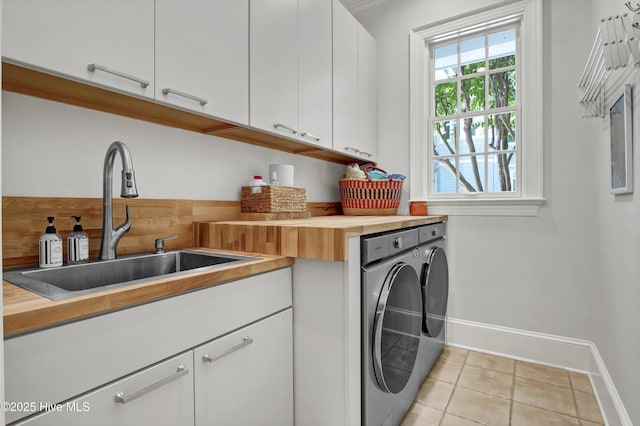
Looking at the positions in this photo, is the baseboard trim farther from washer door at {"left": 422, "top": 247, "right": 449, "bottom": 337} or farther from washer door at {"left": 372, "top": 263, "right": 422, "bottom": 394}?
washer door at {"left": 372, "top": 263, "right": 422, "bottom": 394}

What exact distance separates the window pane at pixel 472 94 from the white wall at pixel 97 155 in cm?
171

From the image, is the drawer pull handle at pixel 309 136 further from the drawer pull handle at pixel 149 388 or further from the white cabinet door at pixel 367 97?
the drawer pull handle at pixel 149 388

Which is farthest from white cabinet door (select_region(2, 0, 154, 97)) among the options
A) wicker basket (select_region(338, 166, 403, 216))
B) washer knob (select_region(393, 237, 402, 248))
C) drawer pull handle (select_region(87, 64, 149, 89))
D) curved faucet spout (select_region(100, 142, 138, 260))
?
wicker basket (select_region(338, 166, 403, 216))

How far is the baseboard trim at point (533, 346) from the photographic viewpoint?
2.08m

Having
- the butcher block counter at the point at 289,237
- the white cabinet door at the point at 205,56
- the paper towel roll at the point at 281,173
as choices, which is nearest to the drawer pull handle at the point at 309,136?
the paper towel roll at the point at 281,173

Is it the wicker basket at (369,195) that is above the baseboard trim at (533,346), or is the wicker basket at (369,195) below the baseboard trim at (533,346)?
above

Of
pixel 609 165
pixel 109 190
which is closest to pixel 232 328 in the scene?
pixel 109 190

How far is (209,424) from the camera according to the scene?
1059 millimetres

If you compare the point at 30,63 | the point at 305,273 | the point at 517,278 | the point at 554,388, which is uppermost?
the point at 30,63

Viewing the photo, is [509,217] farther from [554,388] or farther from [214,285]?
[214,285]

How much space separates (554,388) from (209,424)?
79.4 inches

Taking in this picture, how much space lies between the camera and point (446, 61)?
2816mm

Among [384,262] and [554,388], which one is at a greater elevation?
[384,262]

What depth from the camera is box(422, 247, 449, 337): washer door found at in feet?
6.54
